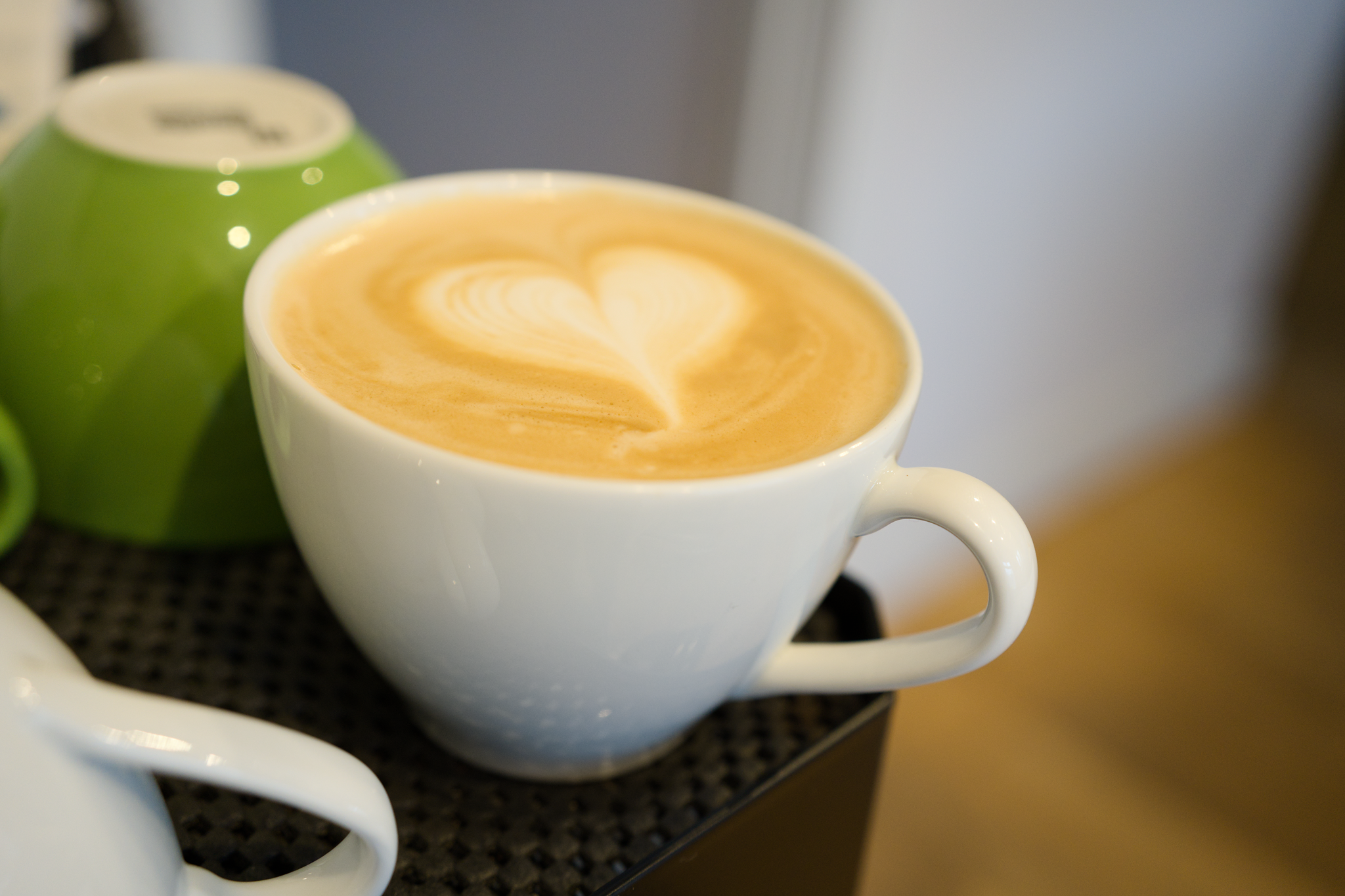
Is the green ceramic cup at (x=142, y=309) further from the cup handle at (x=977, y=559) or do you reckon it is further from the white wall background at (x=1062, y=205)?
the white wall background at (x=1062, y=205)

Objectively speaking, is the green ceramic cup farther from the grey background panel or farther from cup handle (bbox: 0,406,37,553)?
the grey background panel

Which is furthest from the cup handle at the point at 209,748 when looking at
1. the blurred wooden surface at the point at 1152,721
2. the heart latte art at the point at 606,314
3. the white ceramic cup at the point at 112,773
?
the blurred wooden surface at the point at 1152,721

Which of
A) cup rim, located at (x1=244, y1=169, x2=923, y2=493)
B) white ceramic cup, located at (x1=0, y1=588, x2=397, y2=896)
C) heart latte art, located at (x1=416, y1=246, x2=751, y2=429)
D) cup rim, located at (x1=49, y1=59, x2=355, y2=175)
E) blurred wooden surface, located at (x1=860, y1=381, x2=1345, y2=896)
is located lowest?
blurred wooden surface, located at (x1=860, y1=381, x2=1345, y2=896)

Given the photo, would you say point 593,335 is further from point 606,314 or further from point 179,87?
point 179,87

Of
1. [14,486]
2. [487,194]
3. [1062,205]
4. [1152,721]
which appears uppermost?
[487,194]

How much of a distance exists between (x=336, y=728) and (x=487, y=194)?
0.76ft

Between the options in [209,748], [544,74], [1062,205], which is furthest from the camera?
[1062,205]

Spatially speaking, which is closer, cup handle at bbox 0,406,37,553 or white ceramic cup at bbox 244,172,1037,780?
white ceramic cup at bbox 244,172,1037,780

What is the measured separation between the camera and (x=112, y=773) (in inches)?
9.5

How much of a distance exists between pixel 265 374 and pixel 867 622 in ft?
0.83

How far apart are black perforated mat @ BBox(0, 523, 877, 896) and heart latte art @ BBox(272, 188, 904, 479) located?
4.8 inches

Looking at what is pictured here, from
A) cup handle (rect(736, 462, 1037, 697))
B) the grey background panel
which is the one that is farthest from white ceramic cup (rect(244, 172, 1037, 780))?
the grey background panel

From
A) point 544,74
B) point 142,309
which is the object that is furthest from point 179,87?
point 544,74

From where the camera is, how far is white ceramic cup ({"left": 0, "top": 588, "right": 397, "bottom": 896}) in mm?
221
